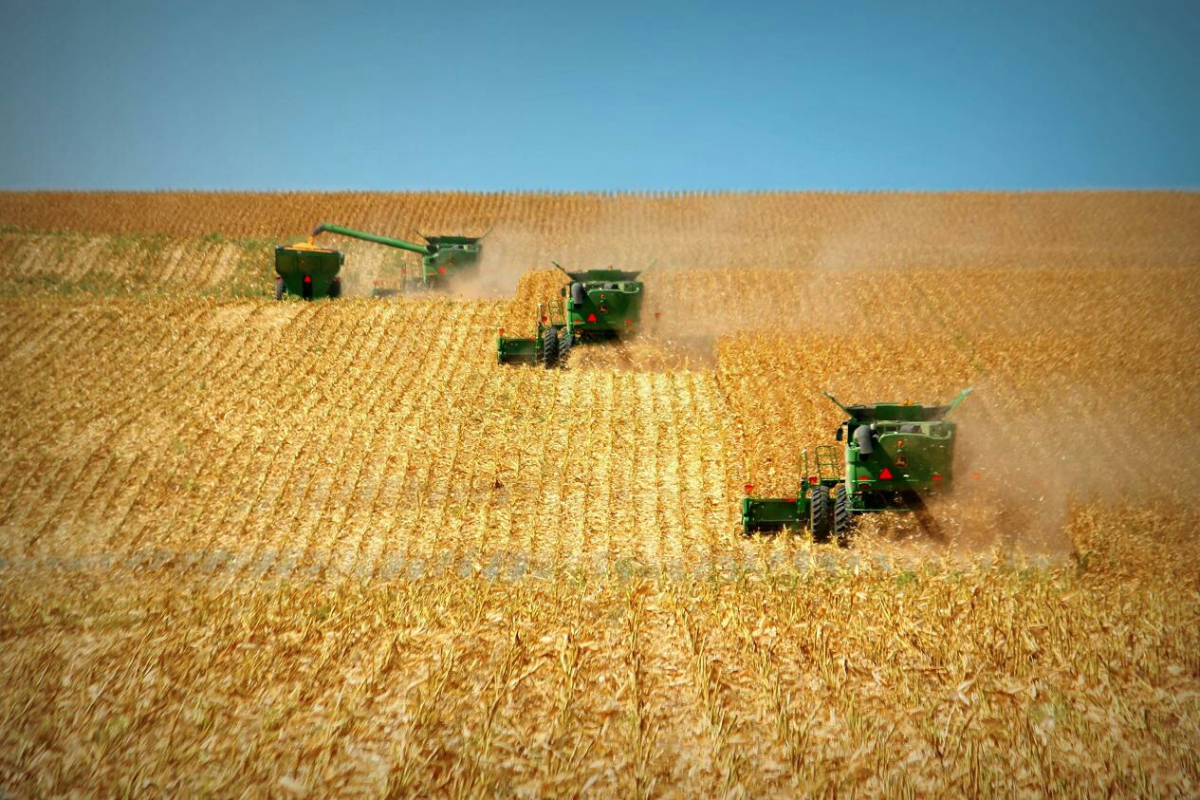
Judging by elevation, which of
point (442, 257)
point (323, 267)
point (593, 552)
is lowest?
point (593, 552)

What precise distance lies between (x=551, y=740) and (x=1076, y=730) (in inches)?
172

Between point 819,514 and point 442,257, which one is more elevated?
point 442,257

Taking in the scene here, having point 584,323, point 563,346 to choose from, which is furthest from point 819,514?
point 584,323

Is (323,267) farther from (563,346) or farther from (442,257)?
(563,346)

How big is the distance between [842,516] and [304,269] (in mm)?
Answer: 23893

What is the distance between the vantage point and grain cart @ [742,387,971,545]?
52.1 ft

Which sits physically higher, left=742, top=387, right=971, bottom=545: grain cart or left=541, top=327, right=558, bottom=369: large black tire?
left=541, top=327, right=558, bottom=369: large black tire

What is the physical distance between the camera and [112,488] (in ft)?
62.7

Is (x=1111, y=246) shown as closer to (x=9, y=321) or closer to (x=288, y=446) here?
(x=288, y=446)

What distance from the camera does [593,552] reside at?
643 inches

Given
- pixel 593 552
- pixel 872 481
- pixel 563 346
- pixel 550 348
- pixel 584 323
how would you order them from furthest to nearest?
pixel 584 323 → pixel 563 346 → pixel 550 348 → pixel 593 552 → pixel 872 481

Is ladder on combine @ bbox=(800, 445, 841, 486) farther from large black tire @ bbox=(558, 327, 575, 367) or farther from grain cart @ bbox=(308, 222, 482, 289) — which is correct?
grain cart @ bbox=(308, 222, 482, 289)

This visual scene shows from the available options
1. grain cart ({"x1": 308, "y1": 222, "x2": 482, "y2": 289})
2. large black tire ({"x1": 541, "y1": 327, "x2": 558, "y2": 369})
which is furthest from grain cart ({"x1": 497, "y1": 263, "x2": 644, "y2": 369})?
grain cart ({"x1": 308, "y1": 222, "x2": 482, "y2": 289})

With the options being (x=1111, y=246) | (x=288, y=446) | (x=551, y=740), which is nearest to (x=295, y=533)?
(x=288, y=446)
